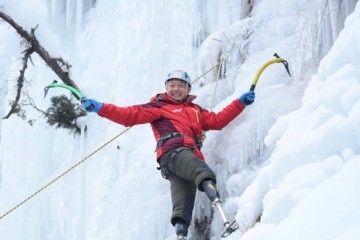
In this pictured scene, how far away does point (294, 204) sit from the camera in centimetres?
168

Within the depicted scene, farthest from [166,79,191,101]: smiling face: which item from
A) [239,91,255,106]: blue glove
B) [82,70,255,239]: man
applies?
[239,91,255,106]: blue glove

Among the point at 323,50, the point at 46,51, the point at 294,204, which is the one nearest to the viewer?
the point at 294,204

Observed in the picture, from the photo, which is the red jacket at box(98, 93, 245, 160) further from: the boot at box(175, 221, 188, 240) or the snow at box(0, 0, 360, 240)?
the boot at box(175, 221, 188, 240)

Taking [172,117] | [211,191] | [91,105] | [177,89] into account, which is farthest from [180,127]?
[211,191]

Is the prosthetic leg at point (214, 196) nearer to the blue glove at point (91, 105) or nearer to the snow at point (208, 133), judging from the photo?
the snow at point (208, 133)

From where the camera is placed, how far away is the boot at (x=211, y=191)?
2.93 meters

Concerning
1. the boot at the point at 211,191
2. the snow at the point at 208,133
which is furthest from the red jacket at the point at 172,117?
the boot at the point at 211,191

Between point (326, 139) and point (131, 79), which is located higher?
point (131, 79)

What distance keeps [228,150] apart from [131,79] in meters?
2.94

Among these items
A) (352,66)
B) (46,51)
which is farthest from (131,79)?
(352,66)

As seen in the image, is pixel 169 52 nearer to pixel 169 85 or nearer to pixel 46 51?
pixel 46 51

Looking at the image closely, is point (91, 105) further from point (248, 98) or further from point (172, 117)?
point (248, 98)

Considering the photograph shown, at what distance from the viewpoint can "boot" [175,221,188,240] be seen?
120 inches

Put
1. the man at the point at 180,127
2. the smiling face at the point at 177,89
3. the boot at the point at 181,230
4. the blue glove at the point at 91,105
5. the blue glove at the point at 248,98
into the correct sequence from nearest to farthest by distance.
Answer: the boot at the point at 181,230 → the man at the point at 180,127 → the blue glove at the point at 91,105 → the blue glove at the point at 248,98 → the smiling face at the point at 177,89
